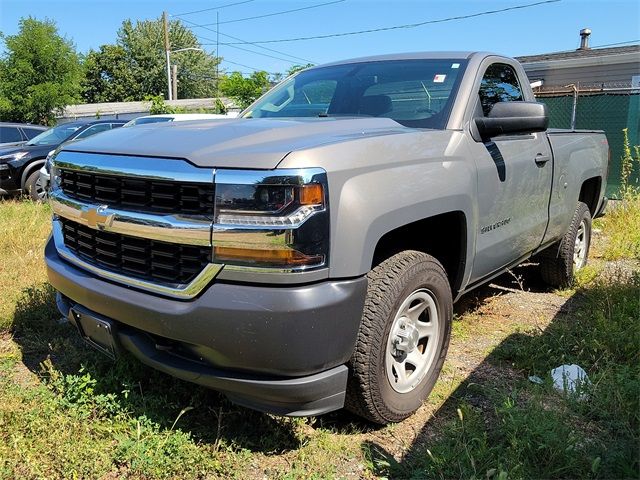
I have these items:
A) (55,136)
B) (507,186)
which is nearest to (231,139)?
(507,186)

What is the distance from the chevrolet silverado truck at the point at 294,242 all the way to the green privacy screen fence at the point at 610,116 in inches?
320

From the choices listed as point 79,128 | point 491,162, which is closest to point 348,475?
point 491,162

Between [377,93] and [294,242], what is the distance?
6.14ft

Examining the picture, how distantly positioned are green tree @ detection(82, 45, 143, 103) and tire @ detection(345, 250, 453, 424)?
5734 centimetres

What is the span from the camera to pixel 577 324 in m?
3.80

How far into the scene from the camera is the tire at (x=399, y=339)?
2322mm

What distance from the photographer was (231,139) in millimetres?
2301

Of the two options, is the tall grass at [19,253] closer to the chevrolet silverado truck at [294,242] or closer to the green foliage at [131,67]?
the chevrolet silverado truck at [294,242]

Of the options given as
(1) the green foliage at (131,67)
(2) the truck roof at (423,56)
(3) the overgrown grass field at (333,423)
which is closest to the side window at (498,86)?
(2) the truck roof at (423,56)

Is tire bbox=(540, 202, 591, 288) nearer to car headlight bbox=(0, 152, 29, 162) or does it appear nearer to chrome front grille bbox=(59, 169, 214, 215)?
chrome front grille bbox=(59, 169, 214, 215)

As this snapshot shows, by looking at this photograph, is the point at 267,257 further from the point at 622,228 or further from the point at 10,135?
the point at 10,135

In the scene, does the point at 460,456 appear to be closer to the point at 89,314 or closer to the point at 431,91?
the point at 89,314

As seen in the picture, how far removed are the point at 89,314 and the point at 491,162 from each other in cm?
233

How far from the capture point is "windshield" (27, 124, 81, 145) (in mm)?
10867
